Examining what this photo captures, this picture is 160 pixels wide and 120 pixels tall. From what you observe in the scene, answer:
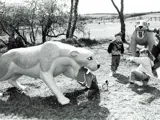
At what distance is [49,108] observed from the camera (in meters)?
4.44

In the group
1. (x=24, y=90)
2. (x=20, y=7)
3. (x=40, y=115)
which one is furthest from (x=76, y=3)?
(x=40, y=115)

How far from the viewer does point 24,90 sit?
5.43 m

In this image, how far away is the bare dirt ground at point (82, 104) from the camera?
407cm

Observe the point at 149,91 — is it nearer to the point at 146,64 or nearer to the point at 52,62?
the point at 146,64

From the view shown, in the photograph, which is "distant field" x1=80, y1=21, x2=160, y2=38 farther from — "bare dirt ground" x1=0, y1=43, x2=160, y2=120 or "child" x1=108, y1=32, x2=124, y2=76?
"bare dirt ground" x1=0, y1=43, x2=160, y2=120

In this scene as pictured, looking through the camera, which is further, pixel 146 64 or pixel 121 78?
pixel 121 78

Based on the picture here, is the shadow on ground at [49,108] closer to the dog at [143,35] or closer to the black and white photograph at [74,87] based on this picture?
the black and white photograph at [74,87]

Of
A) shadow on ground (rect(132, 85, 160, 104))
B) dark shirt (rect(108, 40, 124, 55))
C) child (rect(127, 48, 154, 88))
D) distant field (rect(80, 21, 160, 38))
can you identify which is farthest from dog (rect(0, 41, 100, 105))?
distant field (rect(80, 21, 160, 38))

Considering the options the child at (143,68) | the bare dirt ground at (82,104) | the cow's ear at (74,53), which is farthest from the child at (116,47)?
the cow's ear at (74,53)

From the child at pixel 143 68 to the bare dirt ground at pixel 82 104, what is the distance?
207 mm

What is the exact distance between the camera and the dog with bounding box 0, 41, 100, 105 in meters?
4.41

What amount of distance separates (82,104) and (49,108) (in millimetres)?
623

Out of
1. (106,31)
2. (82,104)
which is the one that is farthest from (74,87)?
(106,31)

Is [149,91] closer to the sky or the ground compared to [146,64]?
closer to the ground
